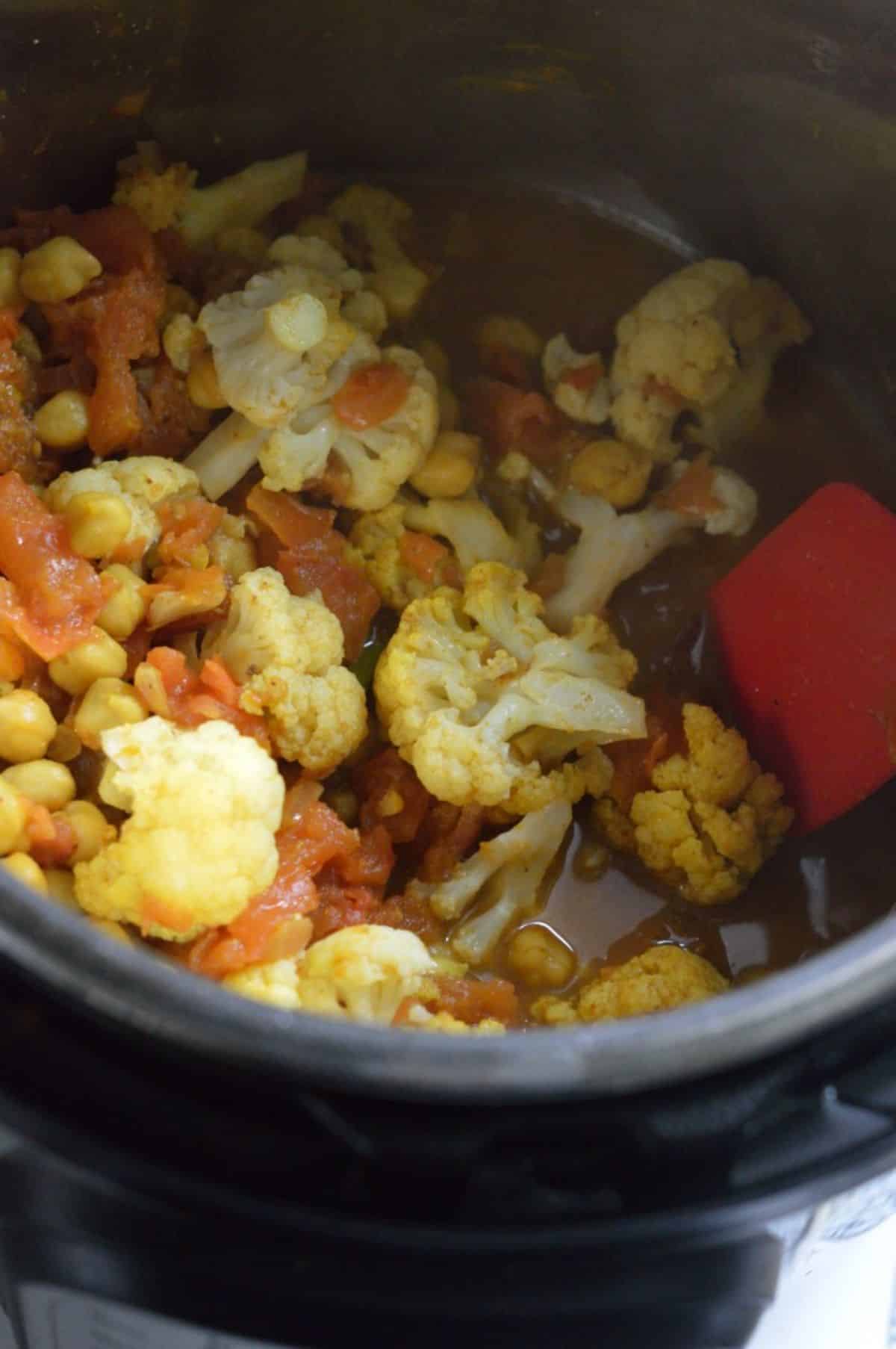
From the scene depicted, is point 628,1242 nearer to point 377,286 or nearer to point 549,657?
point 549,657

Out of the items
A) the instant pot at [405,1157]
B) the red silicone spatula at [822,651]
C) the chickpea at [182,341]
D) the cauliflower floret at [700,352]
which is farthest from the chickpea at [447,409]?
the instant pot at [405,1157]

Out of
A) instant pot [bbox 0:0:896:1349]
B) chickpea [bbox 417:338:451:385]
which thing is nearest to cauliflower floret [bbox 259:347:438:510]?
chickpea [bbox 417:338:451:385]

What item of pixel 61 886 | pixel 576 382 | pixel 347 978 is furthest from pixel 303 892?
pixel 576 382

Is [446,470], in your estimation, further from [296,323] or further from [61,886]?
[61,886]

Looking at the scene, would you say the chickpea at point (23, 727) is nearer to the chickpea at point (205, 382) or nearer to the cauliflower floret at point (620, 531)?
the chickpea at point (205, 382)

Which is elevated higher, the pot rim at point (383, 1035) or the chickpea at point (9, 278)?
the pot rim at point (383, 1035)

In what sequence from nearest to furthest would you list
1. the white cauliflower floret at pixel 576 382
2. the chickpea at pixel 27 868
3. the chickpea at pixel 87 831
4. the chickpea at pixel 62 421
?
1. the chickpea at pixel 27 868
2. the chickpea at pixel 87 831
3. the chickpea at pixel 62 421
4. the white cauliflower floret at pixel 576 382

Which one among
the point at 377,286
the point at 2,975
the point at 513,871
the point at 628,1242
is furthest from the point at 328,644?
the point at 628,1242

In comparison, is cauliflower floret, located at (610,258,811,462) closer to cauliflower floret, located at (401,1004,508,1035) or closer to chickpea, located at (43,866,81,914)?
cauliflower floret, located at (401,1004,508,1035)
